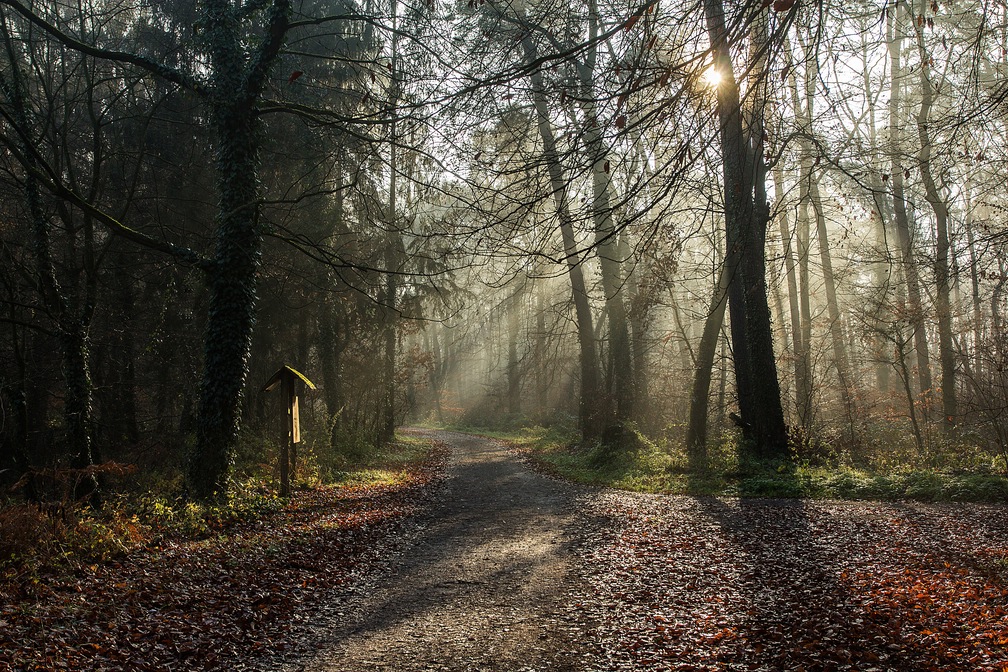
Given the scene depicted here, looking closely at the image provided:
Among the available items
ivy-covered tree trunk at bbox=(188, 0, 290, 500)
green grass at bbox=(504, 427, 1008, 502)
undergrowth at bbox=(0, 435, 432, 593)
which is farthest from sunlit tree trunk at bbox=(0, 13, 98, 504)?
green grass at bbox=(504, 427, 1008, 502)

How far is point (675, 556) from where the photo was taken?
6.46m

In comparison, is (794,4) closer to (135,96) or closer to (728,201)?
(728,201)

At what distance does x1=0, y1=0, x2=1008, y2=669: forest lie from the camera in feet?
14.3

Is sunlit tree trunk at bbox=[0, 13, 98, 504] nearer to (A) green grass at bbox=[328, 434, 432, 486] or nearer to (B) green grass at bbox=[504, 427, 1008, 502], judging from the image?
(A) green grass at bbox=[328, 434, 432, 486]

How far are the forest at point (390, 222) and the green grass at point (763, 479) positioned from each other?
97mm

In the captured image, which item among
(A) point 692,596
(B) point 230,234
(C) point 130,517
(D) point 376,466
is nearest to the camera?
(A) point 692,596

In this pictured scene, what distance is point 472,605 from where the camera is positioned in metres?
5.37

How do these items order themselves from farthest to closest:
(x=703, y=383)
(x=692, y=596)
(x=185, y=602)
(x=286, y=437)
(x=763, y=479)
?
(x=703, y=383) < (x=286, y=437) < (x=763, y=479) < (x=692, y=596) < (x=185, y=602)

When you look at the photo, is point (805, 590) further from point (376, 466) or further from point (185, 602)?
point (376, 466)

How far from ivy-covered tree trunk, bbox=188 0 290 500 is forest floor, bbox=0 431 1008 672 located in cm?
222

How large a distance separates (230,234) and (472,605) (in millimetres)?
6959

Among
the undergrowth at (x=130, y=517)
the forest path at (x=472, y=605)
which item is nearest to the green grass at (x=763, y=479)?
the forest path at (x=472, y=605)

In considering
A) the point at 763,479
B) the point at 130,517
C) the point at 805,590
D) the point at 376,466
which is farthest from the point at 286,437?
the point at 763,479

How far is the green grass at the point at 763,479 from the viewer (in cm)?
853
